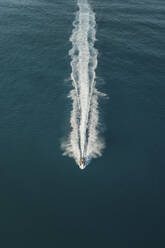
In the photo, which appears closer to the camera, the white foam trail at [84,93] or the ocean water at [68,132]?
the ocean water at [68,132]

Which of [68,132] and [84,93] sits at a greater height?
[84,93]

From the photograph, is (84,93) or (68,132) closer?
(68,132)

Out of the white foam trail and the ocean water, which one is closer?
the ocean water

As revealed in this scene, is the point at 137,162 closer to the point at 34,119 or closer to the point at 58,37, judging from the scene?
the point at 34,119

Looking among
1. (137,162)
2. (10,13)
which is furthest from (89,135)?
(10,13)
